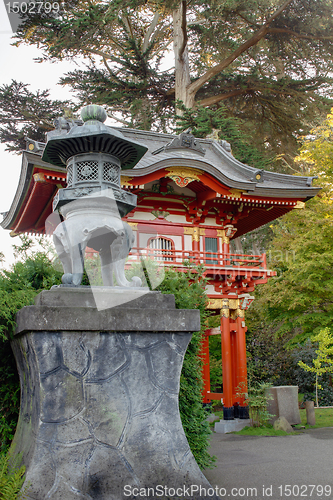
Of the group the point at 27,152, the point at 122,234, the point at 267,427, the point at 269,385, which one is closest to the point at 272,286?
the point at 269,385

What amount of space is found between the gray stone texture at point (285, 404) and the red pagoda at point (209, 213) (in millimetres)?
982

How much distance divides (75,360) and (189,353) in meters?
1.92

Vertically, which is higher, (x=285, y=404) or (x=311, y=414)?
(x=285, y=404)

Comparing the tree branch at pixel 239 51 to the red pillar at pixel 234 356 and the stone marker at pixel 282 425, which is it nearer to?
the red pillar at pixel 234 356

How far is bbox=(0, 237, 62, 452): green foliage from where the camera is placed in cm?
388

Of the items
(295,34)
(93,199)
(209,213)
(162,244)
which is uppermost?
(295,34)

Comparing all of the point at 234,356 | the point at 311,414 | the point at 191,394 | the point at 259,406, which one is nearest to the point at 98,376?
the point at 191,394

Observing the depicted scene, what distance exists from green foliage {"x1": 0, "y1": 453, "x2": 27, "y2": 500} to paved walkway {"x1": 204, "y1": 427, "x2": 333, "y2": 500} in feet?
9.39

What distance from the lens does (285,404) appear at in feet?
40.4

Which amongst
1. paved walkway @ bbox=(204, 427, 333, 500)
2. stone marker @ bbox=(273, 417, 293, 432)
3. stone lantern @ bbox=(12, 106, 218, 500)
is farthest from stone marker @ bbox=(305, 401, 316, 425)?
stone lantern @ bbox=(12, 106, 218, 500)

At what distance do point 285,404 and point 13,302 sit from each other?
34.5 ft

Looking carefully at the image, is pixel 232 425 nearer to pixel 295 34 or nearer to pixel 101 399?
pixel 101 399

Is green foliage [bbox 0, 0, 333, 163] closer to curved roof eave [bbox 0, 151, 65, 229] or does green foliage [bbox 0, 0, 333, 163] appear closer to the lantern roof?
curved roof eave [bbox 0, 151, 65, 229]

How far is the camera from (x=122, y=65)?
63.4 ft
